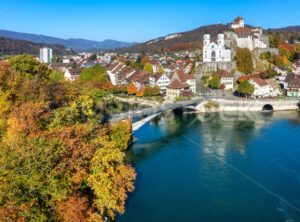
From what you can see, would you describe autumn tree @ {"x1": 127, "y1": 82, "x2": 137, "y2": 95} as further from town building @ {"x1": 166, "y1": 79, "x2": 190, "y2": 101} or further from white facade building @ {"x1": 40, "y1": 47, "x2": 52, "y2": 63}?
white facade building @ {"x1": 40, "y1": 47, "x2": 52, "y2": 63}

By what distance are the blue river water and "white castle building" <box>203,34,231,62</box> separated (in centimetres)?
1086

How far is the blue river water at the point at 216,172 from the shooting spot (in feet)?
23.0

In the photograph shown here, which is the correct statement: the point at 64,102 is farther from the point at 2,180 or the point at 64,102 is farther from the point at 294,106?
the point at 294,106

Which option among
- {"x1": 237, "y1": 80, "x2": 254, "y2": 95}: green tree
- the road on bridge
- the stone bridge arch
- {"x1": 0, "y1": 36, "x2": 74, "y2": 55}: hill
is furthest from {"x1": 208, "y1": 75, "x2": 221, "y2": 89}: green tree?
{"x1": 0, "y1": 36, "x2": 74, "y2": 55}: hill

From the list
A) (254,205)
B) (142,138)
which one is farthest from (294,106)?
(254,205)

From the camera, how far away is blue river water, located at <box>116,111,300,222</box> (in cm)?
702

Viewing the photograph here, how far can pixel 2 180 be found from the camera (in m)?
4.34

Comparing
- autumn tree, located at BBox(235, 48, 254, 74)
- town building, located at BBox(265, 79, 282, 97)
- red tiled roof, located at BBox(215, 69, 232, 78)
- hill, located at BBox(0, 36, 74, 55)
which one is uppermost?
hill, located at BBox(0, 36, 74, 55)

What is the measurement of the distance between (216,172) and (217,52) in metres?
17.6

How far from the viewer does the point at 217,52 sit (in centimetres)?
2486

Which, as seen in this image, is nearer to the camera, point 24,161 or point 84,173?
point 24,161

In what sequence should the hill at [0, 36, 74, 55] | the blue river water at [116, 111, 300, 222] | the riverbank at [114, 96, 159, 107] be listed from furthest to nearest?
1. the hill at [0, 36, 74, 55]
2. the riverbank at [114, 96, 159, 107]
3. the blue river water at [116, 111, 300, 222]

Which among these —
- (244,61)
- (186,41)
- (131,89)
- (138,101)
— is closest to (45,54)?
(186,41)

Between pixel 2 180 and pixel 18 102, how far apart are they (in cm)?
424
